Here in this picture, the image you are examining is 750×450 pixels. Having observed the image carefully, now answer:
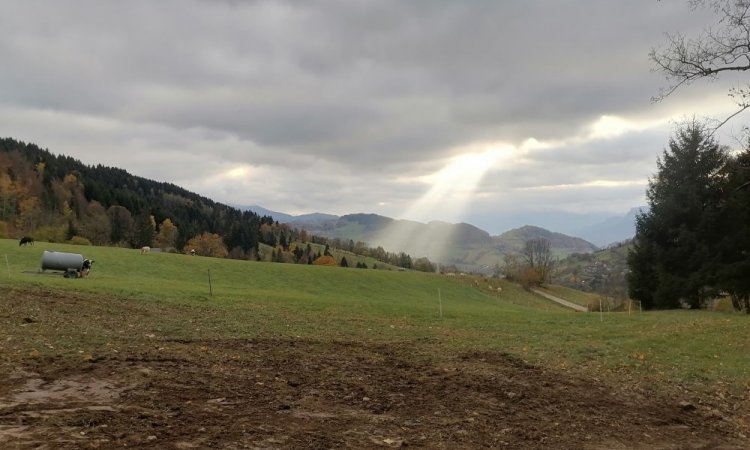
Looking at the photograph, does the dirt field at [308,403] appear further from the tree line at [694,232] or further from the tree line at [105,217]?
the tree line at [105,217]

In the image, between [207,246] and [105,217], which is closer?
[105,217]

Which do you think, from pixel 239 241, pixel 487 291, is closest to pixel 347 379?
pixel 487 291

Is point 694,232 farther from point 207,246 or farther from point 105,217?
point 105,217

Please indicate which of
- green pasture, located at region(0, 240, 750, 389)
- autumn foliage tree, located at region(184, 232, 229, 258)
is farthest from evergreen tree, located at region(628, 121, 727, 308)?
autumn foliage tree, located at region(184, 232, 229, 258)

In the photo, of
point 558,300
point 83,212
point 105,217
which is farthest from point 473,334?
point 83,212

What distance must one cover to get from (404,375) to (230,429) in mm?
4582

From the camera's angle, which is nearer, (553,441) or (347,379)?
(553,441)

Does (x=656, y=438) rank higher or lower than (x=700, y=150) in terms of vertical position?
lower

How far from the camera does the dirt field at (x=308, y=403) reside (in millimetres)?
6090

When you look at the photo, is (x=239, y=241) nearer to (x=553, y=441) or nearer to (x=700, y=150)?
(x=700, y=150)

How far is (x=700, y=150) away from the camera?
133 feet

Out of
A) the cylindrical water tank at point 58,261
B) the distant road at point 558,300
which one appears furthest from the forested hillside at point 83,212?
the distant road at point 558,300

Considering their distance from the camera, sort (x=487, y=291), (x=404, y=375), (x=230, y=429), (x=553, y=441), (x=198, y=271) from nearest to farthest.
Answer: (x=230, y=429) → (x=553, y=441) → (x=404, y=375) → (x=198, y=271) → (x=487, y=291)

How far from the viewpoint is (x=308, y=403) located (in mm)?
7641
